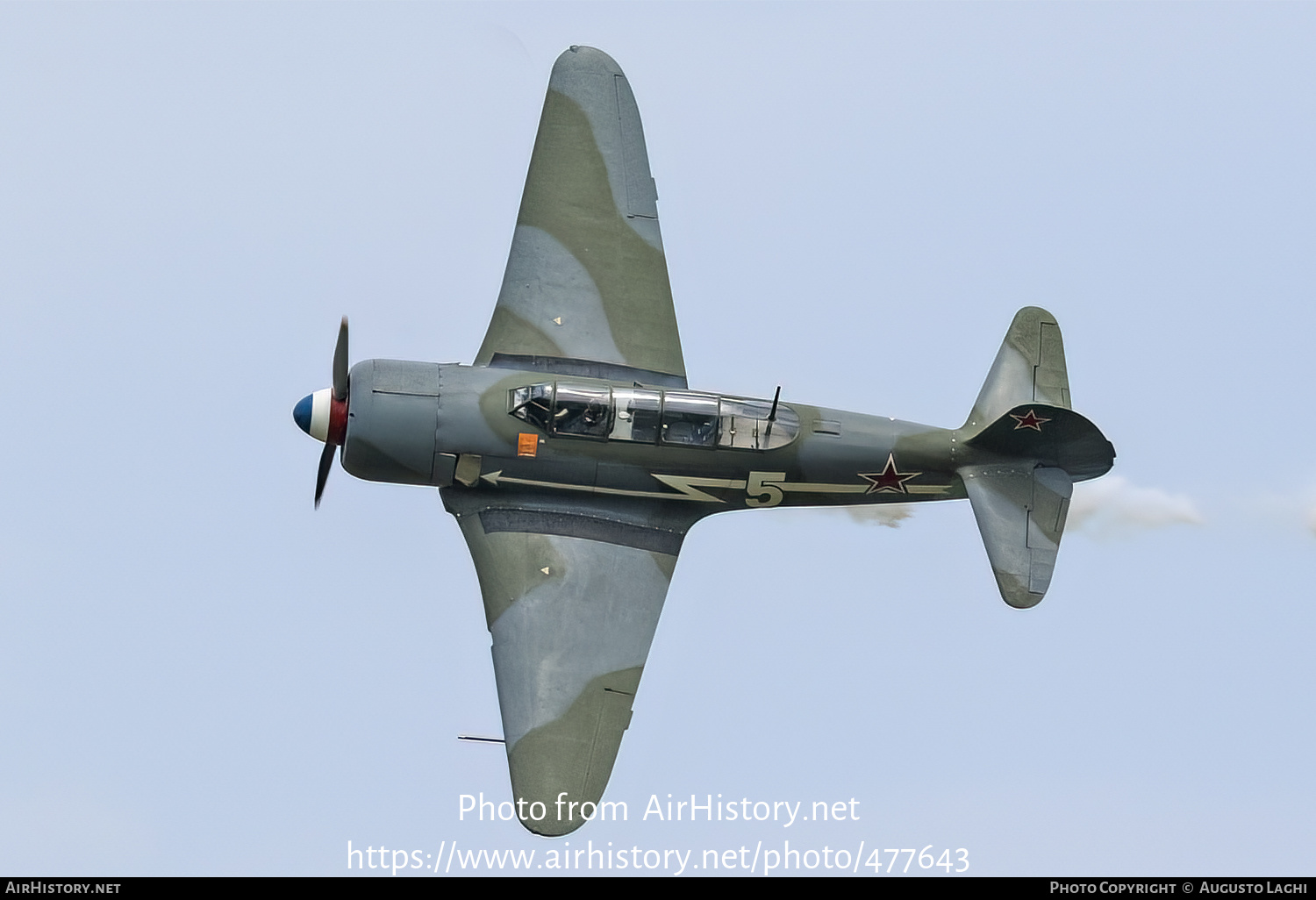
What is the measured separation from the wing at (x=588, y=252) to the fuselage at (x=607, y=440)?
2.18 ft

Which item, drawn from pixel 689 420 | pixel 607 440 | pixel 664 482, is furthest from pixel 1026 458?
pixel 607 440

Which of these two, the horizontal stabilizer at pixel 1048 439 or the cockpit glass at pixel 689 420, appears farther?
the horizontal stabilizer at pixel 1048 439

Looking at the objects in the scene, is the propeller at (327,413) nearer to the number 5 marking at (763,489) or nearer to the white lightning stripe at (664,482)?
the white lightning stripe at (664,482)

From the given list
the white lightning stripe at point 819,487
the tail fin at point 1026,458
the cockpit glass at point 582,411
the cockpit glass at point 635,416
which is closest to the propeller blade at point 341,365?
the cockpit glass at point 582,411

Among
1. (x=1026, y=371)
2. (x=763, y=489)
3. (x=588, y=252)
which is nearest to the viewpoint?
(x=763, y=489)

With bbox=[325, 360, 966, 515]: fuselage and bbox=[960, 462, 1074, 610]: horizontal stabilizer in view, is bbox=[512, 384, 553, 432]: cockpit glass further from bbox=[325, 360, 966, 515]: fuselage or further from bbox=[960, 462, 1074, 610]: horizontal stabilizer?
bbox=[960, 462, 1074, 610]: horizontal stabilizer

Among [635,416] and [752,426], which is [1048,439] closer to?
[752,426]

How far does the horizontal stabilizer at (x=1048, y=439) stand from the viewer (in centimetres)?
2614

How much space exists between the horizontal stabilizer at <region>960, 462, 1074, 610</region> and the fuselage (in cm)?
52

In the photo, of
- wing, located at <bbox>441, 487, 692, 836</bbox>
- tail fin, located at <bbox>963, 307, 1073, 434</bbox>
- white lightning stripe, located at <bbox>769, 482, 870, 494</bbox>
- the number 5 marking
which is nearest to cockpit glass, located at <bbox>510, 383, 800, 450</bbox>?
the number 5 marking

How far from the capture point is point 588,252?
27281 mm

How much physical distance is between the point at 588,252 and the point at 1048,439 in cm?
617

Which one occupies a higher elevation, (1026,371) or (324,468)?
(1026,371)

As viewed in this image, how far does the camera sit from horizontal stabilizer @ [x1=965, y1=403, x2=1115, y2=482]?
1029 inches
